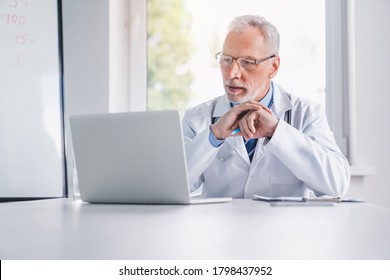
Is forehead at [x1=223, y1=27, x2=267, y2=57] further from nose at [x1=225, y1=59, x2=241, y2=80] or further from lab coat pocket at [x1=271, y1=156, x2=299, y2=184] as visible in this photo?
lab coat pocket at [x1=271, y1=156, x2=299, y2=184]

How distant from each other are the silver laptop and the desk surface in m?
0.11

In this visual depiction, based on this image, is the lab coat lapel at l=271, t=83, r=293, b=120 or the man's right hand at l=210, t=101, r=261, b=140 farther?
the lab coat lapel at l=271, t=83, r=293, b=120

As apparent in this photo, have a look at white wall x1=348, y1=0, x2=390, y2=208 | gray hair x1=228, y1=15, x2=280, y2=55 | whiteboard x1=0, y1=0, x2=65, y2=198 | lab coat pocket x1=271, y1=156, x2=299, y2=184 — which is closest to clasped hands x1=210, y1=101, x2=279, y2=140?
lab coat pocket x1=271, y1=156, x2=299, y2=184

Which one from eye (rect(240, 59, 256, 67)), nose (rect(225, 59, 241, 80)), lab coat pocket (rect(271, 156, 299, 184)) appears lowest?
lab coat pocket (rect(271, 156, 299, 184))

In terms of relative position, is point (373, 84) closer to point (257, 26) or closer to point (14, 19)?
point (257, 26)

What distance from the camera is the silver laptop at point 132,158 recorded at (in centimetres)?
138

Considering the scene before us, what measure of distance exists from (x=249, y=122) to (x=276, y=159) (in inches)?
12.0

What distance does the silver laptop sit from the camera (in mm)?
1381

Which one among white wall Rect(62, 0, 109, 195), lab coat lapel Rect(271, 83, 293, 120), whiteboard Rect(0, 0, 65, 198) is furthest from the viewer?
white wall Rect(62, 0, 109, 195)

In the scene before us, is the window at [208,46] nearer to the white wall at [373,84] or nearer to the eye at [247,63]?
the white wall at [373,84]

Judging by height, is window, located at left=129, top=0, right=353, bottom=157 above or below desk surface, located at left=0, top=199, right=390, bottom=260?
above

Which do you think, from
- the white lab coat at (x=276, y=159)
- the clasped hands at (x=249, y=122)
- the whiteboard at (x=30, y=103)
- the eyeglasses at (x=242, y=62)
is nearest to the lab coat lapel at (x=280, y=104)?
the white lab coat at (x=276, y=159)

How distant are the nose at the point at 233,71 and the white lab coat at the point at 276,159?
116 millimetres

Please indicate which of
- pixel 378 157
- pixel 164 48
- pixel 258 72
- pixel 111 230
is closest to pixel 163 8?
pixel 164 48
